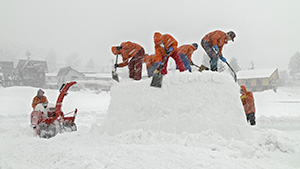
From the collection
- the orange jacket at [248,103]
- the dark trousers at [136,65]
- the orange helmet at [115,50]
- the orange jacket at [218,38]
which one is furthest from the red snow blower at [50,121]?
the orange jacket at [248,103]

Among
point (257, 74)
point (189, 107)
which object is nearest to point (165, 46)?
point (189, 107)

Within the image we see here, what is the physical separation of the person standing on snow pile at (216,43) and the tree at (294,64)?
2320 inches

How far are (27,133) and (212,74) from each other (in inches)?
208

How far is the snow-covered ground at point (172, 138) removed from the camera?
3.06m

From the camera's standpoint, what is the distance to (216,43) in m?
6.35

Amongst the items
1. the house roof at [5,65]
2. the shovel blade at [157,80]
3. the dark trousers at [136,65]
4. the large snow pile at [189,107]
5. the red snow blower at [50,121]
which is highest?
the house roof at [5,65]

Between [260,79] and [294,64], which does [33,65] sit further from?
[294,64]

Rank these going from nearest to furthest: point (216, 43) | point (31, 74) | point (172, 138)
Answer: point (172, 138) < point (216, 43) < point (31, 74)

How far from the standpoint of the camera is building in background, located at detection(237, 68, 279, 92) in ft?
169

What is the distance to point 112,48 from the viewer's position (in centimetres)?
685

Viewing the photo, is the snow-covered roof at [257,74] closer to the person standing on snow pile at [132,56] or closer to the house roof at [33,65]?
the house roof at [33,65]

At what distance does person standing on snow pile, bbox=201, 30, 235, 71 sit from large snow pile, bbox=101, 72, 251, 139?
1700 millimetres

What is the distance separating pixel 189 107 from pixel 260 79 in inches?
2089

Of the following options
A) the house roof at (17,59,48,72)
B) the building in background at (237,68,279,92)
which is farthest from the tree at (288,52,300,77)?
the house roof at (17,59,48,72)
